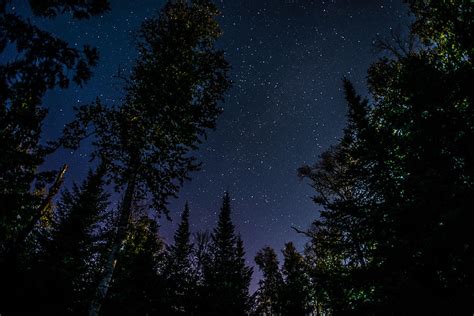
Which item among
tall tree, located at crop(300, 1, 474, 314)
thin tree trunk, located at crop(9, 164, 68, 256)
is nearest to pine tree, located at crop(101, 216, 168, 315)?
thin tree trunk, located at crop(9, 164, 68, 256)

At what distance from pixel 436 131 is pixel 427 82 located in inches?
61.0

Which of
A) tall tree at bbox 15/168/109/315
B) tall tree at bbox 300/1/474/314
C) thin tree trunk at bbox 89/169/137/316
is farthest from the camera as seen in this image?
tall tree at bbox 15/168/109/315

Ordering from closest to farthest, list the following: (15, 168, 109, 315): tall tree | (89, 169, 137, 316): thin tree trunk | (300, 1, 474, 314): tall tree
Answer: (300, 1, 474, 314): tall tree < (89, 169, 137, 316): thin tree trunk < (15, 168, 109, 315): tall tree

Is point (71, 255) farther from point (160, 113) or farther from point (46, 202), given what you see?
point (160, 113)

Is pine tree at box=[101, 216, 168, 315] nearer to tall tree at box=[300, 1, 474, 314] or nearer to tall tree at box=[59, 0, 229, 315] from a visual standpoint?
tall tree at box=[59, 0, 229, 315]

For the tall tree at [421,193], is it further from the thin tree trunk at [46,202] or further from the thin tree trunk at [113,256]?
the thin tree trunk at [46,202]

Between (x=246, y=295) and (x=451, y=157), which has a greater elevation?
(x=451, y=157)

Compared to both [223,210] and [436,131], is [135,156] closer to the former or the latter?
[436,131]

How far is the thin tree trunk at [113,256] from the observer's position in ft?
27.8

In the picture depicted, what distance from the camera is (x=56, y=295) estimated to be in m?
13.8

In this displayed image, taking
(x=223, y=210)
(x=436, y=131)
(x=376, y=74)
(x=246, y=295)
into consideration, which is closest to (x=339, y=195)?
(x=376, y=74)

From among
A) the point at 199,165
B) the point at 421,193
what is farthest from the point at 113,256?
the point at 421,193

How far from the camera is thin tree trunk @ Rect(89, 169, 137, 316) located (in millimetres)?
8461

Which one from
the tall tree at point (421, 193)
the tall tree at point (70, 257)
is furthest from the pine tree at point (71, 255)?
the tall tree at point (421, 193)
